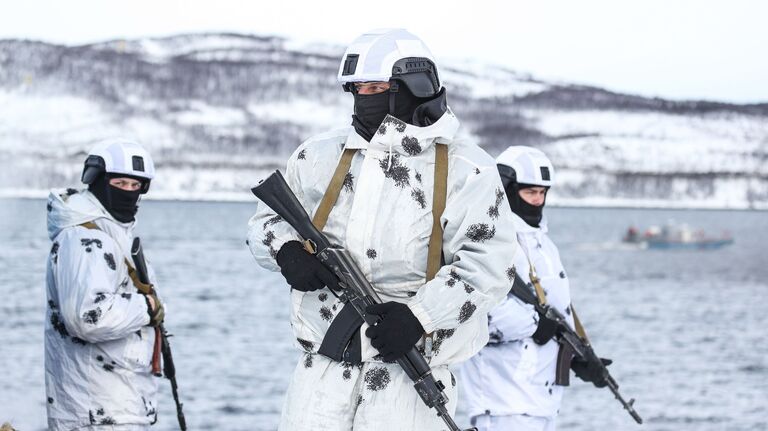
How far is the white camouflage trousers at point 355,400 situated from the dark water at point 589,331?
11.6m

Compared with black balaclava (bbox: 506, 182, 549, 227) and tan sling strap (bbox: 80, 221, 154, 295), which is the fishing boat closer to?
black balaclava (bbox: 506, 182, 549, 227)

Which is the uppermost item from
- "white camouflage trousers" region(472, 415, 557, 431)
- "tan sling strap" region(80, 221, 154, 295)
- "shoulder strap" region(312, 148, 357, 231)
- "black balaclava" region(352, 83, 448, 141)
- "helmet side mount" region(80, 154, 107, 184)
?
"black balaclava" region(352, 83, 448, 141)

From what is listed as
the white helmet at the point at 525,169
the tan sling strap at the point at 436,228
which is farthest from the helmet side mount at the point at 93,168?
the tan sling strap at the point at 436,228

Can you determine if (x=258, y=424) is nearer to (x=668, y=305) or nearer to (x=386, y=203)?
(x=386, y=203)

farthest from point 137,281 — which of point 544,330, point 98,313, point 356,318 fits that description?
point 356,318

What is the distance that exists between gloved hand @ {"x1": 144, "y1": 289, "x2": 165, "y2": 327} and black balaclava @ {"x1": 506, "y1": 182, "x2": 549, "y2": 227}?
2137 mm

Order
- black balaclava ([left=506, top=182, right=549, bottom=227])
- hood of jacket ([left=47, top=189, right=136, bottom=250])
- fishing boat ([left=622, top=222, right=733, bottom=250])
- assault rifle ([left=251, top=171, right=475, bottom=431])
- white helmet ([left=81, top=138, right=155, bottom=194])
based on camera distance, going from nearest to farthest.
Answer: assault rifle ([left=251, top=171, right=475, bottom=431]) → hood of jacket ([left=47, top=189, right=136, bottom=250]) → white helmet ([left=81, top=138, right=155, bottom=194]) → black balaclava ([left=506, top=182, right=549, bottom=227]) → fishing boat ([left=622, top=222, right=733, bottom=250])

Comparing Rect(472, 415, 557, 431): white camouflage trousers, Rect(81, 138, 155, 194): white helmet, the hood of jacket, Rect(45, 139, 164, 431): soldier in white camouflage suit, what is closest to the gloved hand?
Rect(45, 139, 164, 431): soldier in white camouflage suit

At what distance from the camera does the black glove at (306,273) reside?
15.1 ft

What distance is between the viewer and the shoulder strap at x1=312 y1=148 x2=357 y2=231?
15.6ft

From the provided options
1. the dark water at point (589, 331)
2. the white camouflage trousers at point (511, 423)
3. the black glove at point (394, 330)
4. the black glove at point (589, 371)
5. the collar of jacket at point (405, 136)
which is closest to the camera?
the black glove at point (394, 330)

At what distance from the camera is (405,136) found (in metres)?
4.71

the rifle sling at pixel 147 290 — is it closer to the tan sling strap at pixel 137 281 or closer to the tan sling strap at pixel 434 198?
the tan sling strap at pixel 137 281

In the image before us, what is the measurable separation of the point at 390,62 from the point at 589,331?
134 feet
